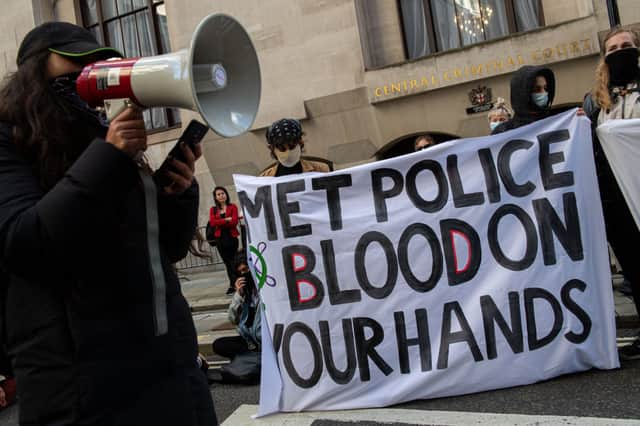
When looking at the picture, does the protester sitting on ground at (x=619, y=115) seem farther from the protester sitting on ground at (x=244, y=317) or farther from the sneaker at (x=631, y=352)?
the protester sitting on ground at (x=244, y=317)

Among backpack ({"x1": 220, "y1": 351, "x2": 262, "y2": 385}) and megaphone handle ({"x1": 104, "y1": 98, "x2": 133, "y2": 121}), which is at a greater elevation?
megaphone handle ({"x1": 104, "y1": 98, "x2": 133, "y2": 121})

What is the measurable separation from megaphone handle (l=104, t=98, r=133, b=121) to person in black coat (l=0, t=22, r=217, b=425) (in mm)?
21

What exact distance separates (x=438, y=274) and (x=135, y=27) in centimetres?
1325

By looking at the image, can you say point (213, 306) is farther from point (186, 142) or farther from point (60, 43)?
point (60, 43)

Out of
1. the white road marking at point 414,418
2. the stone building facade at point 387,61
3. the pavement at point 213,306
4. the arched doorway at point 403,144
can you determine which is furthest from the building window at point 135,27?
the white road marking at point 414,418

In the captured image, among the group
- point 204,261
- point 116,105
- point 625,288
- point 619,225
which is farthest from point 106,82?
point 204,261

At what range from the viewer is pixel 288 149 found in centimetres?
422

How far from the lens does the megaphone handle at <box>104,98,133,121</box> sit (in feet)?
3.94

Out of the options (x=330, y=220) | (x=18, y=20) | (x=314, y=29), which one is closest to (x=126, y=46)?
(x=18, y=20)

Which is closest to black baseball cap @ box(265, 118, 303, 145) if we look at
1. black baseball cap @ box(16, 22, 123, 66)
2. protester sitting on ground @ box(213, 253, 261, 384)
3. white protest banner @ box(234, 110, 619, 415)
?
white protest banner @ box(234, 110, 619, 415)

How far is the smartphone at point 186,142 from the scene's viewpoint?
1413 mm

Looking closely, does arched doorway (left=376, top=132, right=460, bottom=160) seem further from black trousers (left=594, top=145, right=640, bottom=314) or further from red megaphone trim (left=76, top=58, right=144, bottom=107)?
red megaphone trim (left=76, top=58, right=144, bottom=107)

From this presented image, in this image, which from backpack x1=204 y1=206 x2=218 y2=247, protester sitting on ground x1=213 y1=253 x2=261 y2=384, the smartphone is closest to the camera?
the smartphone

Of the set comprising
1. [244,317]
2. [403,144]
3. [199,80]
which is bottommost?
[244,317]
